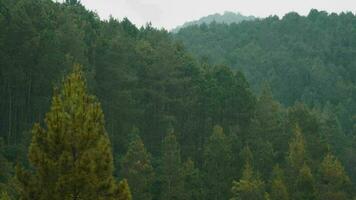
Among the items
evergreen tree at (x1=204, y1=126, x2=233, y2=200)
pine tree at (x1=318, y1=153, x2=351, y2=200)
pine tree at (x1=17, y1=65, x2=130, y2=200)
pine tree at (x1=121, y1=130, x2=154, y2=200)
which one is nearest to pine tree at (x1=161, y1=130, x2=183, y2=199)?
pine tree at (x1=121, y1=130, x2=154, y2=200)

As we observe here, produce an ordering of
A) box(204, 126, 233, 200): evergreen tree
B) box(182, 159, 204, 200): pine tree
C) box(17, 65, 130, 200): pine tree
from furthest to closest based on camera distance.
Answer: box(204, 126, 233, 200): evergreen tree → box(182, 159, 204, 200): pine tree → box(17, 65, 130, 200): pine tree

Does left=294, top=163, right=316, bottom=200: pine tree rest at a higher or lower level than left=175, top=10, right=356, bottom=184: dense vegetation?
lower

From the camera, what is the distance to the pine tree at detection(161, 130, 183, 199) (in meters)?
43.4

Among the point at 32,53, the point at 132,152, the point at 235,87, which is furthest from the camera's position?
the point at 235,87

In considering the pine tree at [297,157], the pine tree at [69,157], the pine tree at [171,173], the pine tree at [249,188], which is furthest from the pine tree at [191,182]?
the pine tree at [69,157]

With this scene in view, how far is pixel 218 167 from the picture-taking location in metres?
48.8

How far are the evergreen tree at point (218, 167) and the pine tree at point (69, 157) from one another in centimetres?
3214

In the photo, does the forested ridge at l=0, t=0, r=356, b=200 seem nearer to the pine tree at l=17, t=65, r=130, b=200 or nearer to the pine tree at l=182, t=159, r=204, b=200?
the pine tree at l=182, t=159, r=204, b=200

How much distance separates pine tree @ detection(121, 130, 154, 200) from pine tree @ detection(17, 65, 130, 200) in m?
24.0

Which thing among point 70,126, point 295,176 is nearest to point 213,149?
point 295,176

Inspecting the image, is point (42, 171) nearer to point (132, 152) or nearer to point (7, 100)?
point (132, 152)

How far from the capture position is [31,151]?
16.2 meters

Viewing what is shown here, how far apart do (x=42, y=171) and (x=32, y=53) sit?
29422 millimetres

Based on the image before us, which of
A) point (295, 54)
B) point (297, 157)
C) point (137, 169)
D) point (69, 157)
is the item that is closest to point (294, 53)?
point (295, 54)
